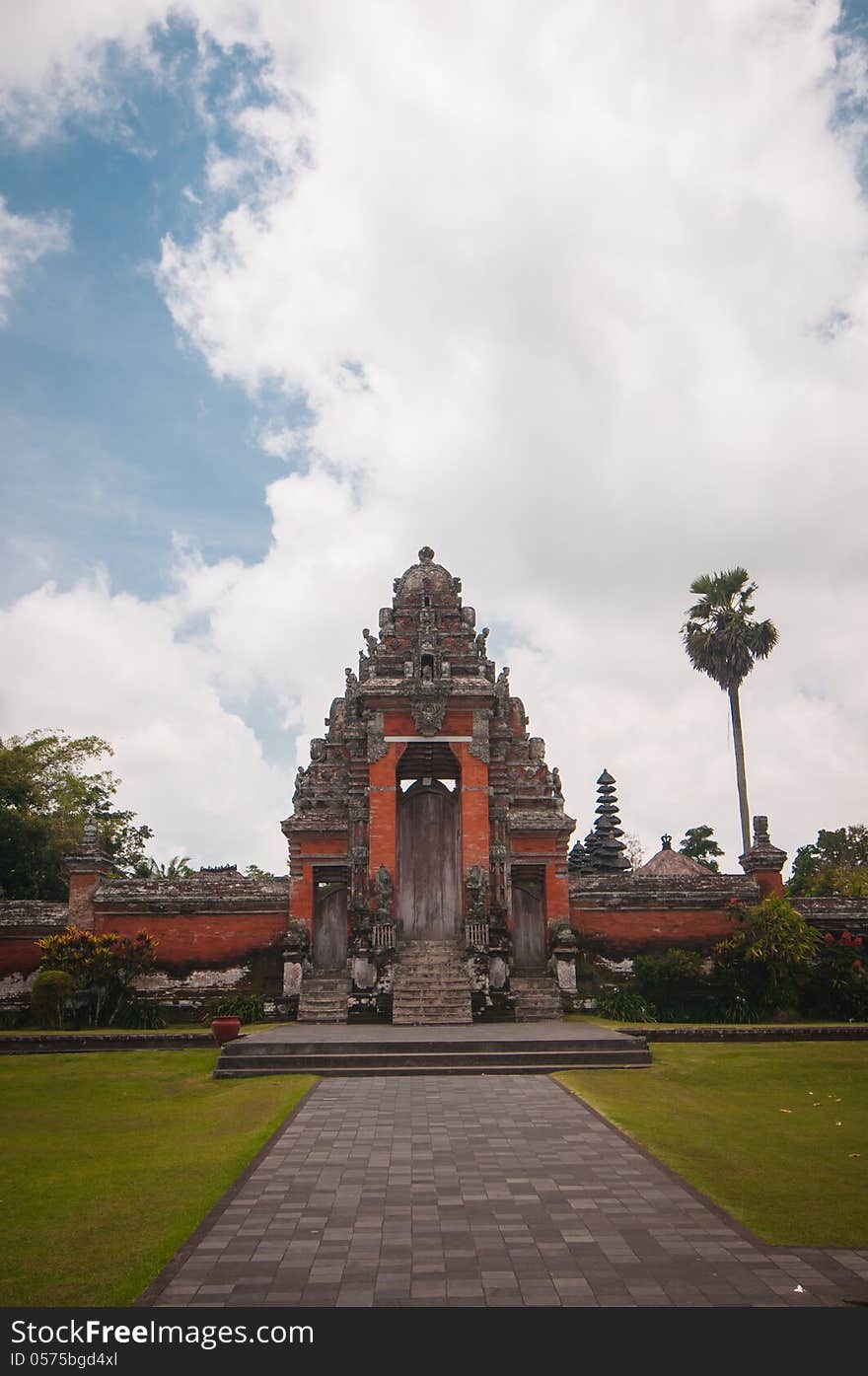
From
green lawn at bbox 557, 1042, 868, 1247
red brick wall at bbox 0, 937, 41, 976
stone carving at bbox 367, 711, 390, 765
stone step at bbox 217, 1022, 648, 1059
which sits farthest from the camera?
red brick wall at bbox 0, 937, 41, 976

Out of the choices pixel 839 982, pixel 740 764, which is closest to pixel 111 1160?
pixel 839 982

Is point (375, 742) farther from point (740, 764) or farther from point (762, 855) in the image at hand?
point (740, 764)

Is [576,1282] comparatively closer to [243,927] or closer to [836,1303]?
[836,1303]

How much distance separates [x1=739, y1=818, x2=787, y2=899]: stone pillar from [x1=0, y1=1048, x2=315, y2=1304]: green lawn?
13701 millimetres

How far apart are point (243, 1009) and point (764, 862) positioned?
12793mm

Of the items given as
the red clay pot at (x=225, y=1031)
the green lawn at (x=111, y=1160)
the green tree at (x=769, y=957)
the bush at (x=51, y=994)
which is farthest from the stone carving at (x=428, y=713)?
the bush at (x=51, y=994)

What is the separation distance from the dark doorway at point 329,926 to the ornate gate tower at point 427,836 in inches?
1.3

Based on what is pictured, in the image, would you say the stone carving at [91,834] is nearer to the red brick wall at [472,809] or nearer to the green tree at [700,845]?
the red brick wall at [472,809]

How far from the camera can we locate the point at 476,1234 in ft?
22.9

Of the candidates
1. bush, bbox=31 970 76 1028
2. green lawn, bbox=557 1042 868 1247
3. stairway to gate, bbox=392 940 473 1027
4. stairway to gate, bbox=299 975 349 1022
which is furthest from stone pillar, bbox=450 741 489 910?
bush, bbox=31 970 76 1028

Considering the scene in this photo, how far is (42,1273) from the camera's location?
6.25 metres

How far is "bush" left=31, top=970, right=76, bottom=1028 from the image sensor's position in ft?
64.7

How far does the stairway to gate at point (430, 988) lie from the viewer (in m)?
19.4

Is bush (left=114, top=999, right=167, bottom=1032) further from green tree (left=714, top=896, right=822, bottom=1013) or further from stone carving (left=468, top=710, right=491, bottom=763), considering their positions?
green tree (left=714, top=896, right=822, bottom=1013)
